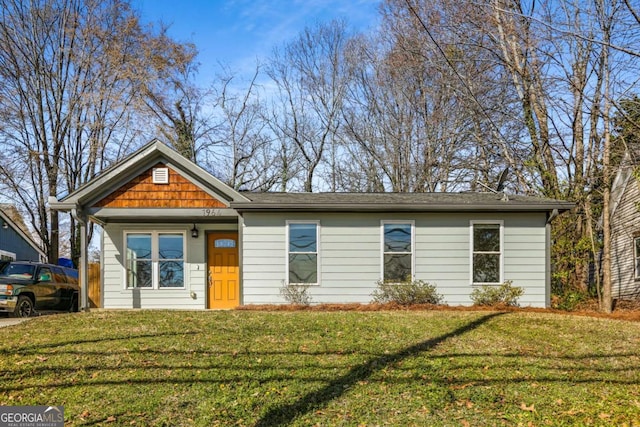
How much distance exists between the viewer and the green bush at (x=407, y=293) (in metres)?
12.0

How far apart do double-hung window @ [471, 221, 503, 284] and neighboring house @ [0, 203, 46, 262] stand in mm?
19657

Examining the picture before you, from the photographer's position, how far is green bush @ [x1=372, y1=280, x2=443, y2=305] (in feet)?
39.4

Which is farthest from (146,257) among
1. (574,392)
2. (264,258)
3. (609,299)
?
(609,299)

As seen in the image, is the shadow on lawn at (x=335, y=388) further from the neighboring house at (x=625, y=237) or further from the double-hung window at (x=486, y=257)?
the neighboring house at (x=625, y=237)

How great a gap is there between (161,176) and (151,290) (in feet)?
10.7

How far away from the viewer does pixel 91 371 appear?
6.34m

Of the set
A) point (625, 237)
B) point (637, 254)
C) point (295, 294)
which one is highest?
point (625, 237)

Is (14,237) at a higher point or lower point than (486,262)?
higher

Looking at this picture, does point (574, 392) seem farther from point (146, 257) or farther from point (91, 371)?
point (146, 257)

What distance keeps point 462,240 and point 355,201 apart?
2.87 m

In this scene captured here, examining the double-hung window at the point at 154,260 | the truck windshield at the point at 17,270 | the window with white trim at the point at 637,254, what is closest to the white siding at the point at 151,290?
the double-hung window at the point at 154,260

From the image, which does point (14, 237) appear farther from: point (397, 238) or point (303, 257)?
point (397, 238)

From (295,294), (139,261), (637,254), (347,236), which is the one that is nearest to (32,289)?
(139,261)

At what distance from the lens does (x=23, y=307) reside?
41.7 ft
